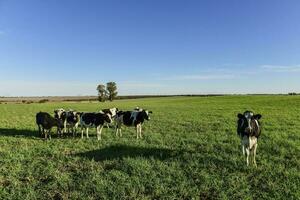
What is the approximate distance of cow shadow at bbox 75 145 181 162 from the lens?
44.5 feet

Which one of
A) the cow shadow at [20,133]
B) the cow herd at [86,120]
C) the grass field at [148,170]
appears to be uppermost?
the cow herd at [86,120]

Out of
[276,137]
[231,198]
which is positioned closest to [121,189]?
[231,198]

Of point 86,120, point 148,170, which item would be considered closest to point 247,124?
point 148,170

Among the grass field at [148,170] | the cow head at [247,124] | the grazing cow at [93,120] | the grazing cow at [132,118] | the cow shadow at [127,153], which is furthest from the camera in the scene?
the grazing cow at [132,118]

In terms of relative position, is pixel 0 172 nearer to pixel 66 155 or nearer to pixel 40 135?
pixel 66 155

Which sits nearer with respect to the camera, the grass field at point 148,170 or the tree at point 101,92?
the grass field at point 148,170

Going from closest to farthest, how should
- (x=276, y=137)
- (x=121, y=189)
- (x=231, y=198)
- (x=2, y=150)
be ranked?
(x=231, y=198) → (x=121, y=189) → (x=2, y=150) → (x=276, y=137)

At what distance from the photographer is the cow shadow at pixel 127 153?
13562 millimetres

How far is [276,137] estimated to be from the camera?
18.6 metres

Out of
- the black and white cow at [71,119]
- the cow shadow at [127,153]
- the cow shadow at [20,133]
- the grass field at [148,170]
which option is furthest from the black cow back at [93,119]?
the cow shadow at [127,153]

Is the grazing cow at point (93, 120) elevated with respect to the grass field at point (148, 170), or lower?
elevated

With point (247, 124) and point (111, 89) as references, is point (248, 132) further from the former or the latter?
point (111, 89)

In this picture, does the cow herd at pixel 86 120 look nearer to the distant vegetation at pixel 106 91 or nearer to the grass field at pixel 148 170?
the grass field at pixel 148 170

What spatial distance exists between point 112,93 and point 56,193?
130648 millimetres
